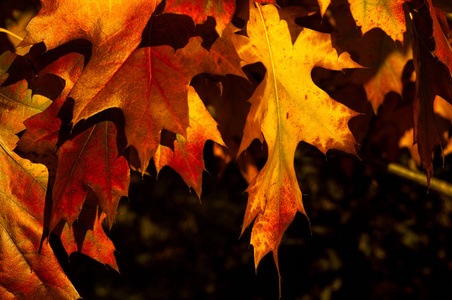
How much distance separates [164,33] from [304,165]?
1662mm

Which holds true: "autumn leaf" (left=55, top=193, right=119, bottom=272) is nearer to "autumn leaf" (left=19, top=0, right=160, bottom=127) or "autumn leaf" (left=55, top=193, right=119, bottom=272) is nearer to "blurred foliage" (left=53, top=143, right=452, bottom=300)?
"autumn leaf" (left=19, top=0, right=160, bottom=127)

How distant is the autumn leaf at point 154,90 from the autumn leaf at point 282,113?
0.25 feet

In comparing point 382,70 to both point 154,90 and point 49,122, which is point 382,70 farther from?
point 49,122

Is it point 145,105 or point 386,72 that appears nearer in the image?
point 145,105

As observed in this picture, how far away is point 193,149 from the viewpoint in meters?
0.75

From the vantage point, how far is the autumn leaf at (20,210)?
711 millimetres

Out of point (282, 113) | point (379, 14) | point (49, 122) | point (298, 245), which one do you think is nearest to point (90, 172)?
point (49, 122)

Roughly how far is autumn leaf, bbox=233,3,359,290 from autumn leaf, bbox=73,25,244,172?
3.0 inches

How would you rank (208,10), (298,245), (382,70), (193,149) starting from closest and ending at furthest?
1. (208,10)
2. (193,149)
3. (382,70)
4. (298,245)

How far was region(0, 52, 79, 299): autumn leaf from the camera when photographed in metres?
0.71

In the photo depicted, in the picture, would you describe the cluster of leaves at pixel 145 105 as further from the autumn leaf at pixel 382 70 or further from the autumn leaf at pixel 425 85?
the autumn leaf at pixel 382 70

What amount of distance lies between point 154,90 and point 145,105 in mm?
24

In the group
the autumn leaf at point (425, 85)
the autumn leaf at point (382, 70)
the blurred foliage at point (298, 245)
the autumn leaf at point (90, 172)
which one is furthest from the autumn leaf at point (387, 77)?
the blurred foliage at point (298, 245)

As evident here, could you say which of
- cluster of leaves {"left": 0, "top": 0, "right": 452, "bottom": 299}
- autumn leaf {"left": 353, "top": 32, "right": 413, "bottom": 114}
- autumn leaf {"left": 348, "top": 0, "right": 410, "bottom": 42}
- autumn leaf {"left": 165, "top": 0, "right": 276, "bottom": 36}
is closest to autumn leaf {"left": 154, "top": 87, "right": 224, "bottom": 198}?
cluster of leaves {"left": 0, "top": 0, "right": 452, "bottom": 299}
